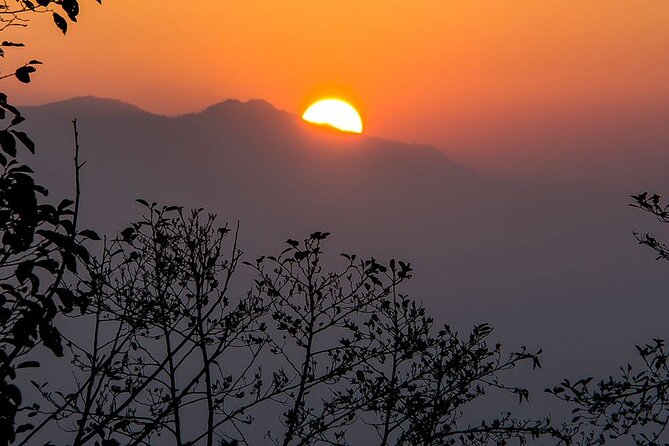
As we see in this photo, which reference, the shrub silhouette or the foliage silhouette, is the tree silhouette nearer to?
the shrub silhouette

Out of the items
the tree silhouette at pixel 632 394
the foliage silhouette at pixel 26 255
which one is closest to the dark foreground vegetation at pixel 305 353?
the tree silhouette at pixel 632 394

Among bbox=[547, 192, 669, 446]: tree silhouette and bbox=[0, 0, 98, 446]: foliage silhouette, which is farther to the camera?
bbox=[547, 192, 669, 446]: tree silhouette

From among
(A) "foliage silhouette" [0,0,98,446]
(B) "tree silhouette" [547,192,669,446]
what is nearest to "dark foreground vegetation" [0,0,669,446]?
(B) "tree silhouette" [547,192,669,446]

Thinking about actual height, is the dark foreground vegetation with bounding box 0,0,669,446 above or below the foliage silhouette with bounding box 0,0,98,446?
above

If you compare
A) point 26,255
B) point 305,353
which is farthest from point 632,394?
point 26,255

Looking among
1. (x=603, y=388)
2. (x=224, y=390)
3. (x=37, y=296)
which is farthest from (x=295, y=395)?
(x=37, y=296)

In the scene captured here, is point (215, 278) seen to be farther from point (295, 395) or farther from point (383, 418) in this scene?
point (383, 418)

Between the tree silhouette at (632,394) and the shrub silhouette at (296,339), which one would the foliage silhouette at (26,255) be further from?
the tree silhouette at (632,394)

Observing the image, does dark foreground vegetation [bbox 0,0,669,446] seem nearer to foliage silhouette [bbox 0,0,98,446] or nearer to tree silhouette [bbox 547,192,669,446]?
tree silhouette [bbox 547,192,669,446]

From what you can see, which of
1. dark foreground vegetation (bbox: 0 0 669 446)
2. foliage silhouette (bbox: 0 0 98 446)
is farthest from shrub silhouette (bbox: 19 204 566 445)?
foliage silhouette (bbox: 0 0 98 446)

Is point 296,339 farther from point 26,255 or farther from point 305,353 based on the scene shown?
point 26,255

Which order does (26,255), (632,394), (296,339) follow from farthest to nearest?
(296,339) < (632,394) < (26,255)

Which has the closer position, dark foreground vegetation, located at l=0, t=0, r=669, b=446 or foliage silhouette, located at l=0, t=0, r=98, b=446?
foliage silhouette, located at l=0, t=0, r=98, b=446

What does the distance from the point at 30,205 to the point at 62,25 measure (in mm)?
1360
